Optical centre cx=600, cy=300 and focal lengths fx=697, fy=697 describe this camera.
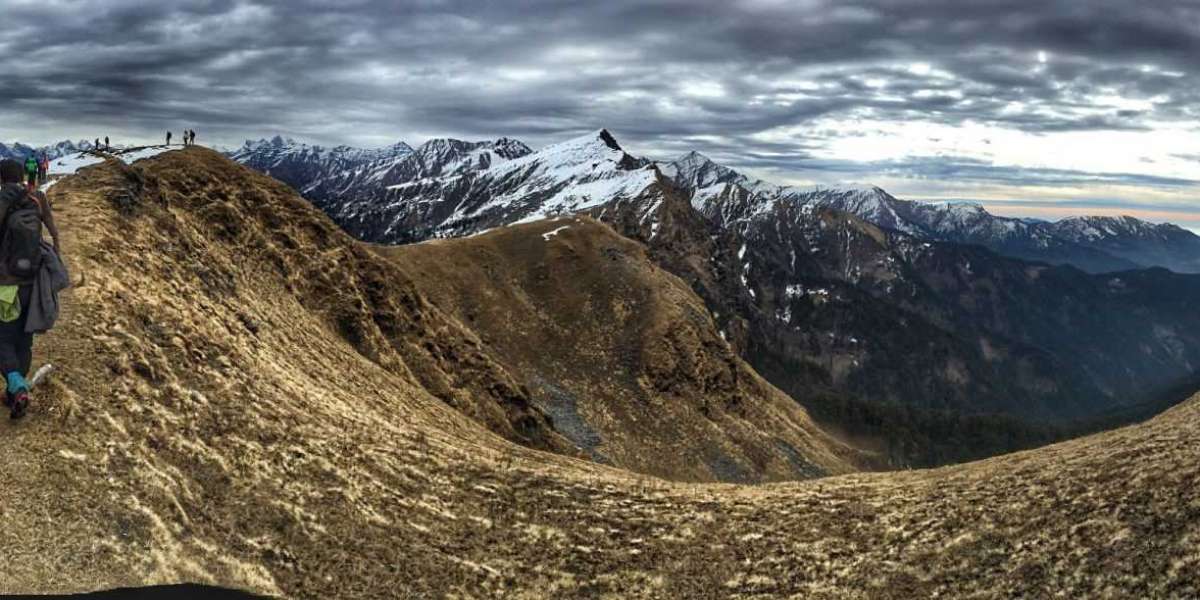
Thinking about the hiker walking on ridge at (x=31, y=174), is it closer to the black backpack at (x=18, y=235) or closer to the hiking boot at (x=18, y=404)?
the black backpack at (x=18, y=235)

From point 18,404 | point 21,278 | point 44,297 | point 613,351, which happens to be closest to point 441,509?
point 18,404

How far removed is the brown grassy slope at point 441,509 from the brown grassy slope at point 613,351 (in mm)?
45257

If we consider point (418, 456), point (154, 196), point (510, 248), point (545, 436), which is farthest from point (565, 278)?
point (418, 456)

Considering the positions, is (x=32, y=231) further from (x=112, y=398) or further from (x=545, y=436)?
(x=545, y=436)

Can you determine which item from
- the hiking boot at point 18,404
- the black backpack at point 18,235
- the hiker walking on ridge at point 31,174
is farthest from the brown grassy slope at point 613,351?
the hiker walking on ridge at point 31,174

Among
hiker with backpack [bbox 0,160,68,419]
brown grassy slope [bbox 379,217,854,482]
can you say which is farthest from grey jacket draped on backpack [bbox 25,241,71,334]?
brown grassy slope [bbox 379,217,854,482]

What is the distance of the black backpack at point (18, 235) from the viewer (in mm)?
13812

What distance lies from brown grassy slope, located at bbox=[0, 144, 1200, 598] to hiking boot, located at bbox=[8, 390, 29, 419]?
0.24m

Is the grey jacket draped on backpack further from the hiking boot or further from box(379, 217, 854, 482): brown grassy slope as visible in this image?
box(379, 217, 854, 482): brown grassy slope

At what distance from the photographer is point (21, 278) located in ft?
46.2

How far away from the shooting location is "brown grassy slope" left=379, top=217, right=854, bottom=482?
72.1 meters

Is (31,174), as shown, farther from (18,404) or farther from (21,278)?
(18,404)

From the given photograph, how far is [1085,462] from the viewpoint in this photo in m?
18.1

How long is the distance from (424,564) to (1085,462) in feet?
54.9
